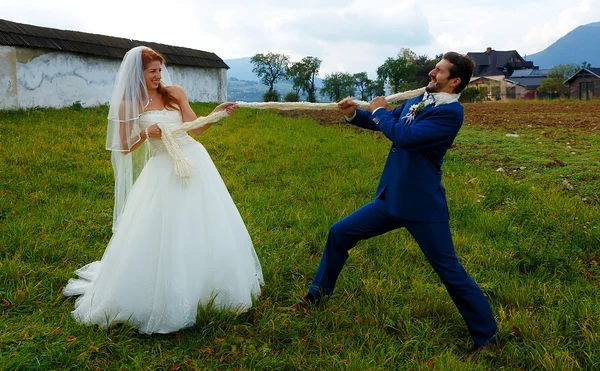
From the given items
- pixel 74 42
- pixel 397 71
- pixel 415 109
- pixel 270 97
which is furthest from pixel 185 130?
pixel 397 71

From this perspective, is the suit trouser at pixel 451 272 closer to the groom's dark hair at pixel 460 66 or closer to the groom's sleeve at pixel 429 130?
the groom's sleeve at pixel 429 130

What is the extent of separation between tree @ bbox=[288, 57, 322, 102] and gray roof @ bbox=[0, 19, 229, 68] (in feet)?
182

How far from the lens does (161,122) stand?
379cm

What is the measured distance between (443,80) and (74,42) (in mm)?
15913

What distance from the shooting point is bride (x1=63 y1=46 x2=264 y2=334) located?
3477 mm

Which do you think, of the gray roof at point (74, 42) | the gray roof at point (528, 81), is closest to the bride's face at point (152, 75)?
the gray roof at point (74, 42)

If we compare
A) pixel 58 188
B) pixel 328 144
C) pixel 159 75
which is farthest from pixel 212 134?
pixel 159 75

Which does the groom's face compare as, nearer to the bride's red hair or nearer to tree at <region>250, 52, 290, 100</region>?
the bride's red hair

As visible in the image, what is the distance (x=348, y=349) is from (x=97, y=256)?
2955 mm

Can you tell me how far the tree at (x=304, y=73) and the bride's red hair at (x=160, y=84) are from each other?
72.6 metres

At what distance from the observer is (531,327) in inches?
132

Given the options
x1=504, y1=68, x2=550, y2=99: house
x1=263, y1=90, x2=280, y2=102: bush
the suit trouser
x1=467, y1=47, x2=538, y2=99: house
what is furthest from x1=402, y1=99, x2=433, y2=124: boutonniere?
x1=467, y1=47, x2=538, y2=99: house

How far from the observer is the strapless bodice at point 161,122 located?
379cm

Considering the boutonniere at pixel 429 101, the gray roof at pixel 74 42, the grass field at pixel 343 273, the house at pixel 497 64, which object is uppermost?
the house at pixel 497 64
